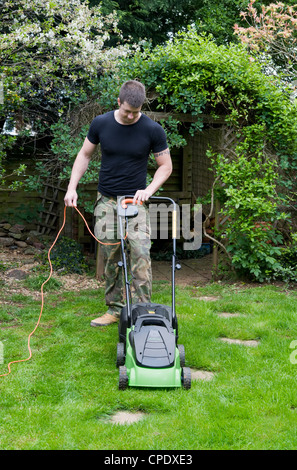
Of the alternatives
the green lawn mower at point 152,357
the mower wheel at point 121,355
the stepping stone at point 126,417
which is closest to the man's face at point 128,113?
the green lawn mower at point 152,357

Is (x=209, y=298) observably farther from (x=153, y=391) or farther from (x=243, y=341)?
(x=153, y=391)

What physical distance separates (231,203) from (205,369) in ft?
8.89

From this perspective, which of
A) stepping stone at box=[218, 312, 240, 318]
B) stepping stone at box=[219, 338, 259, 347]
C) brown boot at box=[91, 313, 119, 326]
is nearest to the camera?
stepping stone at box=[219, 338, 259, 347]

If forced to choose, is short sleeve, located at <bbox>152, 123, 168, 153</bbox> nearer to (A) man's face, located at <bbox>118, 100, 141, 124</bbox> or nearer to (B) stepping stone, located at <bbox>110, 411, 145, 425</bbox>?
(A) man's face, located at <bbox>118, 100, 141, 124</bbox>

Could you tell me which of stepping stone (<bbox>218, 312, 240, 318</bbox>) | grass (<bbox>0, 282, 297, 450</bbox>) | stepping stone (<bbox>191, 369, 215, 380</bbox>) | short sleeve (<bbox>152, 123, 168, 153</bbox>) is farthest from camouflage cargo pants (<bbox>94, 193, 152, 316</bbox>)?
stepping stone (<bbox>218, 312, 240, 318</bbox>)

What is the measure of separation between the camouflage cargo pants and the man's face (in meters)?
0.61

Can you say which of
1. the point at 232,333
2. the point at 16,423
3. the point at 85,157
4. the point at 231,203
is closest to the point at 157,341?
the point at 16,423

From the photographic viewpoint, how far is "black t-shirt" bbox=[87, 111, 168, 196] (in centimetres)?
369

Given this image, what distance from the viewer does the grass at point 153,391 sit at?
7.89 ft

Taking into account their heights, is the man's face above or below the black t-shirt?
above

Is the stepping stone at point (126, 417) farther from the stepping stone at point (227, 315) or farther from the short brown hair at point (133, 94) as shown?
the stepping stone at point (227, 315)

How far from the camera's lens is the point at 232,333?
400 cm

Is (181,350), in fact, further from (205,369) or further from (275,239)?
(275,239)

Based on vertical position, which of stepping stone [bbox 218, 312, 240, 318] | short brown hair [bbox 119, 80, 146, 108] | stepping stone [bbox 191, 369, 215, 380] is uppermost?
short brown hair [bbox 119, 80, 146, 108]
